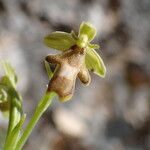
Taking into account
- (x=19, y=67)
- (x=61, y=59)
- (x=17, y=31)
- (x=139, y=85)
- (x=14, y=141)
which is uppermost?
(x=139, y=85)

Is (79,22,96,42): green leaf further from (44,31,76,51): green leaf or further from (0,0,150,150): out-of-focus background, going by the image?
(0,0,150,150): out-of-focus background

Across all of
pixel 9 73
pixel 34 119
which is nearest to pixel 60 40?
pixel 9 73

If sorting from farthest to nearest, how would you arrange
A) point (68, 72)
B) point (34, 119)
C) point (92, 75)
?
point (92, 75) < point (68, 72) < point (34, 119)

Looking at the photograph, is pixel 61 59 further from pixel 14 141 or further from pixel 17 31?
pixel 17 31

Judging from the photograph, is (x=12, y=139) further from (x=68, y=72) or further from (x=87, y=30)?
(x=87, y=30)

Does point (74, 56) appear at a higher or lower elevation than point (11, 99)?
higher

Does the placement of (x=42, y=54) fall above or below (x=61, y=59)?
above

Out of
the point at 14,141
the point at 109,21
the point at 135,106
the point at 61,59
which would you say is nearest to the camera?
the point at 14,141

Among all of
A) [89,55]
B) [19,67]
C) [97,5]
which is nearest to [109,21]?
[97,5]
